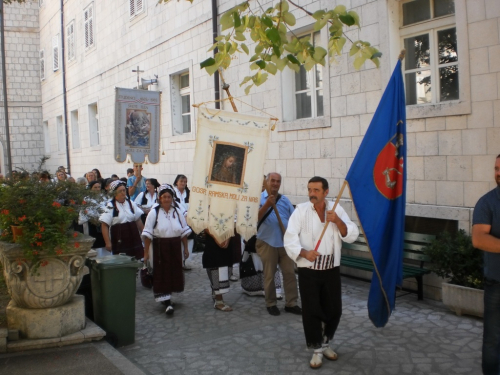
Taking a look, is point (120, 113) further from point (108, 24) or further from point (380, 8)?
point (108, 24)

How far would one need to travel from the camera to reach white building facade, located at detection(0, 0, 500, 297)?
6.59 metres

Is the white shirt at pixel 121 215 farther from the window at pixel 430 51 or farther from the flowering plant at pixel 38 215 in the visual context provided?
the window at pixel 430 51

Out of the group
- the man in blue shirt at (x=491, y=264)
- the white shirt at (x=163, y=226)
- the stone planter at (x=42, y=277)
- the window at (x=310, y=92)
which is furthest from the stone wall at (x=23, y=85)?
the man in blue shirt at (x=491, y=264)

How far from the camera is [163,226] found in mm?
7281

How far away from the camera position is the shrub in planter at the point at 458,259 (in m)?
6.25

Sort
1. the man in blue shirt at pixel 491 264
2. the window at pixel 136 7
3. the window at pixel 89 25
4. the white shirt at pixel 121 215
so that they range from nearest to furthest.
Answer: the man in blue shirt at pixel 491 264 → the white shirt at pixel 121 215 → the window at pixel 136 7 → the window at pixel 89 25

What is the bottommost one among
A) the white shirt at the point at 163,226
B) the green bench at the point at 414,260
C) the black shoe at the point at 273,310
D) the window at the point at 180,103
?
the black shoe at the point at 273,310

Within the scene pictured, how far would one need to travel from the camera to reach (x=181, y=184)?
996 cm

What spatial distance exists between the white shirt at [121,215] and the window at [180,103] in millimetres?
5288

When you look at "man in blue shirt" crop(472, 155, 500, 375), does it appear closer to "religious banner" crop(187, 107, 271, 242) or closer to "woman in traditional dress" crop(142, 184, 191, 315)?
"religious banner" crop(187, 107, 271, 242)

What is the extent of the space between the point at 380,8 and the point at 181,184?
4.54 meters

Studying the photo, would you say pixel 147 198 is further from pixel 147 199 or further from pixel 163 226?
pixel 163 226

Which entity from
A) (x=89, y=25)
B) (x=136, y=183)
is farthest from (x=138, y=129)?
(x=89, y=25)

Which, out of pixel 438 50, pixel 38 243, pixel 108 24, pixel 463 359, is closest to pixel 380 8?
pixel 438 50
